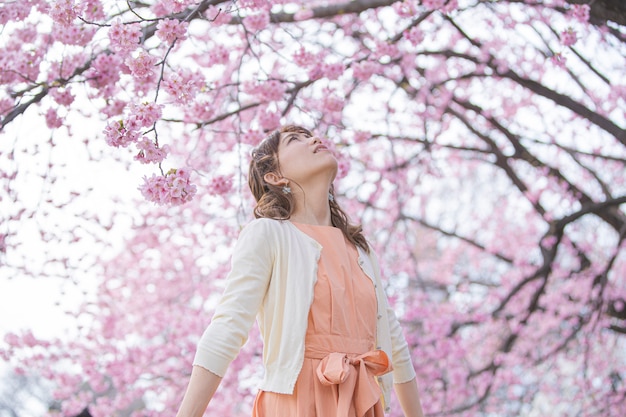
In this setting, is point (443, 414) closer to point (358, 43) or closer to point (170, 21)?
point (358, 43)

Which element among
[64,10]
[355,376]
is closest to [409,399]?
[355,376]

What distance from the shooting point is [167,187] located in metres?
2.16

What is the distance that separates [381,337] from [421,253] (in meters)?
9.34

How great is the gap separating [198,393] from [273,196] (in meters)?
0.66

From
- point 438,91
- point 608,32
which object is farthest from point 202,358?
point 438,91

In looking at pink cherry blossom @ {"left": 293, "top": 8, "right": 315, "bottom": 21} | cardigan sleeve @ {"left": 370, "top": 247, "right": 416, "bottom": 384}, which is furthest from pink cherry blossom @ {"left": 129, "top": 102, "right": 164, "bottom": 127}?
pink cherry blossom @ {"left": 293, "top": 8, "right": 315, "bottom": 21}

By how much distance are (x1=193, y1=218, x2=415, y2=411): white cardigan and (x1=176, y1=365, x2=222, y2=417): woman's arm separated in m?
0.02

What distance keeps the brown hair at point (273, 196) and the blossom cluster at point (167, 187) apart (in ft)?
0.70

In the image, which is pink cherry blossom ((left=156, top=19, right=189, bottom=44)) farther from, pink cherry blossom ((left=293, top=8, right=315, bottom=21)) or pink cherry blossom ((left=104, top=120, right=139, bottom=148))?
pink cherry blossom ((left=293, top=8, right=315, bottom=21))

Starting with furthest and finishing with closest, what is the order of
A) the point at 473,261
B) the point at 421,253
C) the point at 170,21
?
the point at 421,253, the point at 473,261, the point at 170,21

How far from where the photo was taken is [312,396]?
167 cm

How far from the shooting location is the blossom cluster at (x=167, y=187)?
2.16m

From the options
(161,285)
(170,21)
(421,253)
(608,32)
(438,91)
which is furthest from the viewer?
(421,253)

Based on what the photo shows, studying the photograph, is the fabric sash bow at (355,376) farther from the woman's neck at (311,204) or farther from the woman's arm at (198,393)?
the woman's neck at (311,204)
